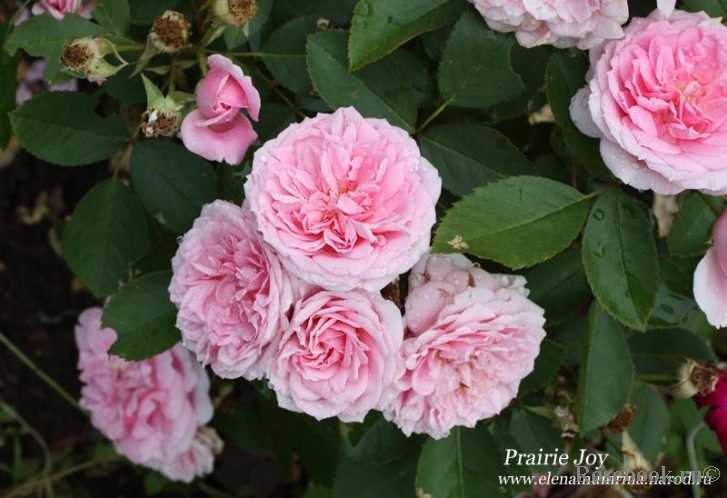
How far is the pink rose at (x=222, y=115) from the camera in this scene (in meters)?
0.90

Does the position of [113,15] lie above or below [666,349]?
above

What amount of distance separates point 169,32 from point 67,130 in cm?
35

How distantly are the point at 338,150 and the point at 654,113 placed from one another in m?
0.39

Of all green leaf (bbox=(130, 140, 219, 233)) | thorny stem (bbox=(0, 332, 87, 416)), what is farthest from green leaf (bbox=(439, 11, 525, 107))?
thorny stem (bbox=(0, 332, 87, 416))

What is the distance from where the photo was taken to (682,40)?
3.12ft

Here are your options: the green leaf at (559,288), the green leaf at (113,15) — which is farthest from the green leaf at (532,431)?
the green leaf at (113,15)

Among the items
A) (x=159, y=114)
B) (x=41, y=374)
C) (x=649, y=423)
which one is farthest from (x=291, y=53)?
(x=41, y=374)

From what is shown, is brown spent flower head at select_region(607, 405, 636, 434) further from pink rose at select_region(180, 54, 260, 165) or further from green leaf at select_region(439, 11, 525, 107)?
pink rose at select_region(180, 54, 260, 165)

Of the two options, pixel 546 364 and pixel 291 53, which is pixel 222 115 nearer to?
pixel 291 53

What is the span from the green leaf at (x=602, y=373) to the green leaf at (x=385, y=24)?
44cm

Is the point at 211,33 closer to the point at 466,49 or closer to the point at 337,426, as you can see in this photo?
the point at 466,49

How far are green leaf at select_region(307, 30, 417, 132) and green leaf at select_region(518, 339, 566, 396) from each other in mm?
376

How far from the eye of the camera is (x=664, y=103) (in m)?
0.93

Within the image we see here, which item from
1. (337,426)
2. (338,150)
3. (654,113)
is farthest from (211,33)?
(337,426)
